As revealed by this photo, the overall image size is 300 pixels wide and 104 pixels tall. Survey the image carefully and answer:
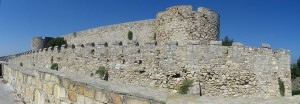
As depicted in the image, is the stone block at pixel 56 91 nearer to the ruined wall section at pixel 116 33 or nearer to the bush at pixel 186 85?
the bush at pixel 186 85

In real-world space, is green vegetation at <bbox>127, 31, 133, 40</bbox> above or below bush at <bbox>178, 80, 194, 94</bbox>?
above

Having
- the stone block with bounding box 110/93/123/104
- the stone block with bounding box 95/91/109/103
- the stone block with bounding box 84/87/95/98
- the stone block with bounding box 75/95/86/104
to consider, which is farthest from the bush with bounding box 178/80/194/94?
the stone block with bounding box 110/93/123/104

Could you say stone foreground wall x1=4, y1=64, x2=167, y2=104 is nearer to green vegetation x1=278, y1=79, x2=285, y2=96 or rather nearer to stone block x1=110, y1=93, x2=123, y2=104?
stone block x1=110, y1=93, x2=123, y2=104

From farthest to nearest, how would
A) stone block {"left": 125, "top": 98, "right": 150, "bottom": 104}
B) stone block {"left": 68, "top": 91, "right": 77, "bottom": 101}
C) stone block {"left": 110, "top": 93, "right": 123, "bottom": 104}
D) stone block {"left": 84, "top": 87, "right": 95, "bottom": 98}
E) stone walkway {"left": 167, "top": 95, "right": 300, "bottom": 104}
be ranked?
stone block {"left": 68, "top": 91, "right": 77, "bottom": 101} < stone block {"left": 84, "top": 87, "right": 95, "bottom": 98} < stone block {"left": 110, "top": 93, "right": 123, "bottom": 104} < stone block {"left": 125, "top": 98, "right": 150, "bottom": 104} < stone walkway {"left": 167, "top": 95, "right": 300, "bottom": 104}

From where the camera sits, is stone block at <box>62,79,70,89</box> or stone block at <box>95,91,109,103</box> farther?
stone block at <box>62,79,70,89</box>

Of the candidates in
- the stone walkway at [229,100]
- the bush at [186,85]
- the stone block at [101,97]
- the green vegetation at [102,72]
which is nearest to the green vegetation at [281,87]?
the bush at [186,85]

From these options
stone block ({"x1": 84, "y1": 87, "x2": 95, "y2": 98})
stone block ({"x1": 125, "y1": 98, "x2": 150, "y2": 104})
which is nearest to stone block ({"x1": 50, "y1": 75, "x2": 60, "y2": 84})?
stone block ({"x1": 84, "y1": 87, "x2": 95, "y2": 98})

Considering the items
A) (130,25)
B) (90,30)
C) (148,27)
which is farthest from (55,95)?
(90,30)

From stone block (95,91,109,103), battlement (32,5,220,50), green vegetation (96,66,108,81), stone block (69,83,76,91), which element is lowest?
green vegetation (96,66,108,81)

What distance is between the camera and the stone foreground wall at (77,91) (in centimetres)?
379

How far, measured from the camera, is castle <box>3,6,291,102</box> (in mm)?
14359

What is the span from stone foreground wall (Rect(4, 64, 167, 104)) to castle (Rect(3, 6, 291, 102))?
7275mm

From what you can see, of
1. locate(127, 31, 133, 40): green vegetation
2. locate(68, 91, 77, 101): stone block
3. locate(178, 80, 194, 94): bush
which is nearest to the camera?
locate(68, 91, 77, 101): stone block

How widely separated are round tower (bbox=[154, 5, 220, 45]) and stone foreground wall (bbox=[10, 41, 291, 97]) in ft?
7.76
